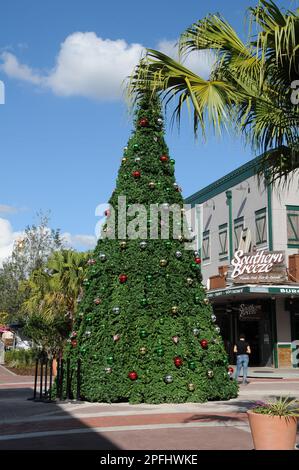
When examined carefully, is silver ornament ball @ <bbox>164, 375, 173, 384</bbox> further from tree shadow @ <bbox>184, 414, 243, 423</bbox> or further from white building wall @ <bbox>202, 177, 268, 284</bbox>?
white building wall @ <bbox>202, 177, 268, 284</bbox>

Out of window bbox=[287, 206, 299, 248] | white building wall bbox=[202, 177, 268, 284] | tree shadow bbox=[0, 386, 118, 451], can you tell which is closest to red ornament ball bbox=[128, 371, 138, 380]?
tree shadow bbox=[0, 386, 118, 451]

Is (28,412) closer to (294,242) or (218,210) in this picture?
(294,242)

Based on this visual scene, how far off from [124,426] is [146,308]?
366 cm

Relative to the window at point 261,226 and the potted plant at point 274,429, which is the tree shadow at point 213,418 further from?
the window at point 261,226

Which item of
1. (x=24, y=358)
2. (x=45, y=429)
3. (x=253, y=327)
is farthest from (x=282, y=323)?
(x=45, y=429)

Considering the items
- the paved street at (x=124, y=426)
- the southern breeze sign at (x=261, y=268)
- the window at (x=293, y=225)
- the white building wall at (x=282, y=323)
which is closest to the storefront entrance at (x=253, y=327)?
the white building wall at (x=282, y=323)

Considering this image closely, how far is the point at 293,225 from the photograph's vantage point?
28.9 metres

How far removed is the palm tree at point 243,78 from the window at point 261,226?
21658 mm

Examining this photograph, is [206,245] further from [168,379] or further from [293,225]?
[168,379]

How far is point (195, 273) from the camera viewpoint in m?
14.0

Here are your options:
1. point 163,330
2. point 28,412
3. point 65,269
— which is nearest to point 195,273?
point 163,330

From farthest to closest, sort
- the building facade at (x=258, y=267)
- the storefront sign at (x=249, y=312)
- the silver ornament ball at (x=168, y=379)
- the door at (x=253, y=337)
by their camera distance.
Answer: the door at (x=253, y=337)
the storefront sign at (x=249, y=312)
the building facade at (x=258, y=267)
the silver ornament ball at (x=168, y=379)

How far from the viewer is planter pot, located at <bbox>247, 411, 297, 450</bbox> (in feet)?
22.2

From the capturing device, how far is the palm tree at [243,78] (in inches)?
266
